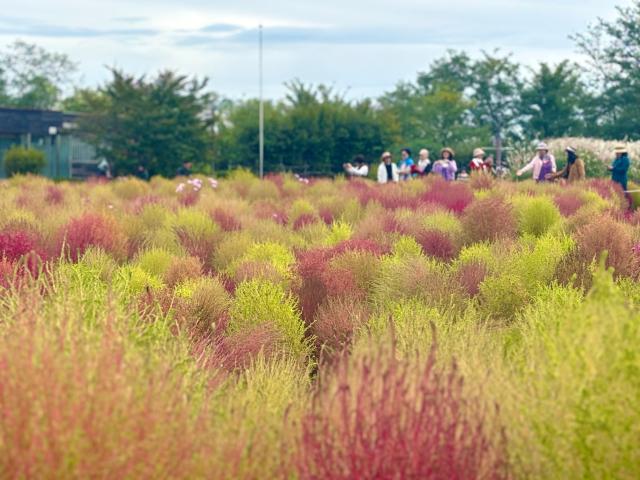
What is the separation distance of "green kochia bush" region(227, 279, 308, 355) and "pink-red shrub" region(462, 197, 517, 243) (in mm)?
5195

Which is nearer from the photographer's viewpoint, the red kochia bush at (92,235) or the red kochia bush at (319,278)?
the red kochia bush at (319,278)

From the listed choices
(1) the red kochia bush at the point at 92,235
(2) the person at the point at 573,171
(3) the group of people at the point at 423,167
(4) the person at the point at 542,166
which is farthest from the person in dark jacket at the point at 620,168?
(1) the red kochia bush at the point at 92,235

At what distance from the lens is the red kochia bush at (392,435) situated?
4.85 meters

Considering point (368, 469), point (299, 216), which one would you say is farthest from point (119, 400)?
point (299, 216)

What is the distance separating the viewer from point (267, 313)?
9852 mm

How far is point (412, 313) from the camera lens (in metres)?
8.51

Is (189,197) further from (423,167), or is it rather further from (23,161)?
(23,161)

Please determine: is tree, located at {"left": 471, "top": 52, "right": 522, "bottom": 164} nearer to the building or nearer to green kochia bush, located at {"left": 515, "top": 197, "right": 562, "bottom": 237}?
the building

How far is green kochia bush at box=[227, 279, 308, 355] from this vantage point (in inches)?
380

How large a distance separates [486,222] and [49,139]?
176 ft

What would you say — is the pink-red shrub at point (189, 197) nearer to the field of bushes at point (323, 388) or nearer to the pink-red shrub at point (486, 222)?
the pink-red shrub at point (486, 222)

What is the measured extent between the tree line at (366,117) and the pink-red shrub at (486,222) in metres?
25.0

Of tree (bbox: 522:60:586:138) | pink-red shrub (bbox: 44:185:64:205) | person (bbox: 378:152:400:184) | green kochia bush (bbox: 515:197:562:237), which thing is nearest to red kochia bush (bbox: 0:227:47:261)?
green kochia bush (bbox: 515:197:562:237)

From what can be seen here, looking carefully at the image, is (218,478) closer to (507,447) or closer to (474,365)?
(507,447)
